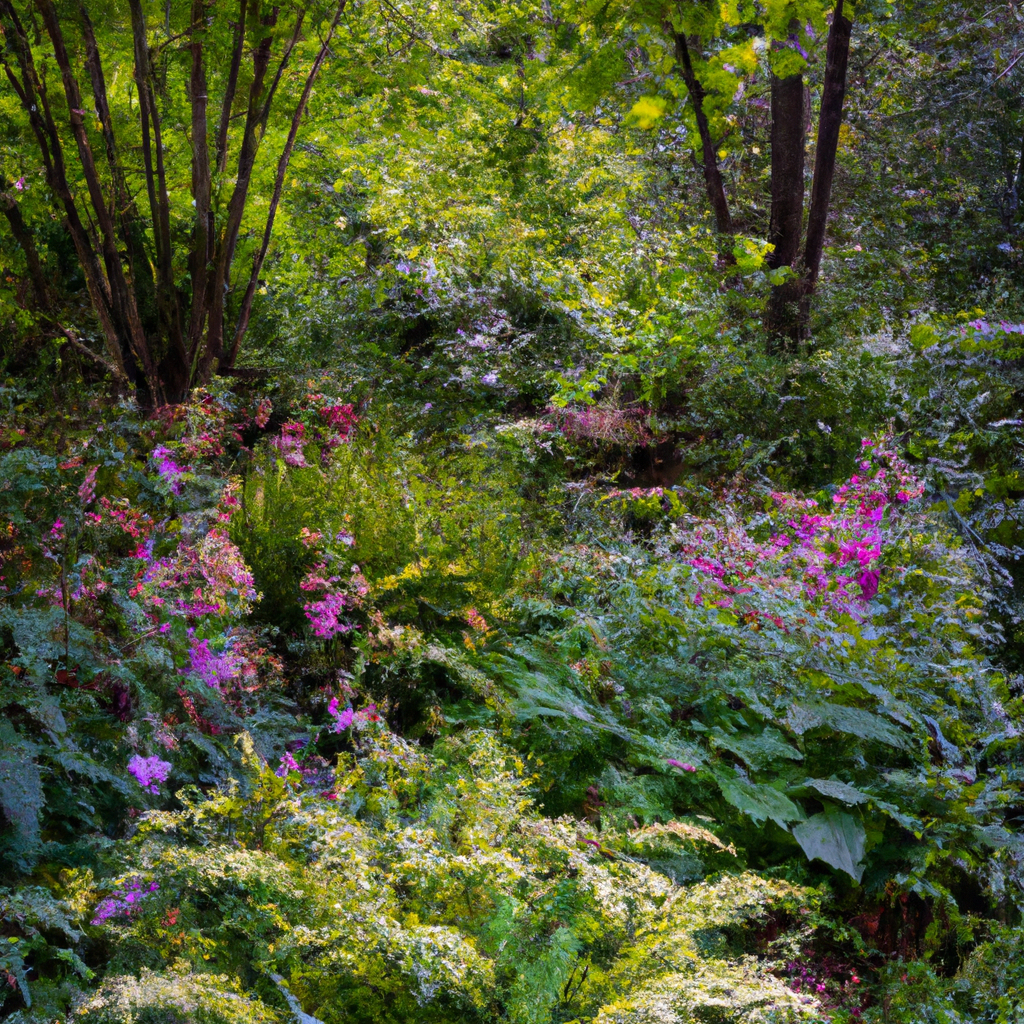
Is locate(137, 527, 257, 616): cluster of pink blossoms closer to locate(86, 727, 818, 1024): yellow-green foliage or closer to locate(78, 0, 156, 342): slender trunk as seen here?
locate(86, 727, 818, 1024): yellow-green foliage

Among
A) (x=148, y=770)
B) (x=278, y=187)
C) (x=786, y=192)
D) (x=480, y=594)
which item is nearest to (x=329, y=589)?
(x=480, y=594)

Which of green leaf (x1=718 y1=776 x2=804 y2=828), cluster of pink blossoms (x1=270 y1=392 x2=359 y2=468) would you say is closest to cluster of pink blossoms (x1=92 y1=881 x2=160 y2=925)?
green leaf (x1=718 y1=776 x2=804 y2=828)

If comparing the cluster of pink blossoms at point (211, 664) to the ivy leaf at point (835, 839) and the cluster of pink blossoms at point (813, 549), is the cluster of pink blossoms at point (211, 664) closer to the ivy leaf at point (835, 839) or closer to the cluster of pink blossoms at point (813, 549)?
the ivy leaf at point (835, 839)

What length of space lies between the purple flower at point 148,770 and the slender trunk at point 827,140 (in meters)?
6.05

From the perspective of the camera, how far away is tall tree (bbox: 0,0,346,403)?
3941mm

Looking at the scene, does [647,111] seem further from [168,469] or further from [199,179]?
[168,469]

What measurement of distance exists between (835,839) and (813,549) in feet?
5.40

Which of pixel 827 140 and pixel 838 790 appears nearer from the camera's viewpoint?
pixel 838 790

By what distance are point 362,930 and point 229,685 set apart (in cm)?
106

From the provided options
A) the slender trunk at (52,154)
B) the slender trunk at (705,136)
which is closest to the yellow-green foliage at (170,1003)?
the slender trunk at (52,154)

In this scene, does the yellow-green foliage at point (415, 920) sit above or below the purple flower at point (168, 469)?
below

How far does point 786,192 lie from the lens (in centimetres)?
715

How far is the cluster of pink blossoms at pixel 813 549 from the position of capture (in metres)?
3.60

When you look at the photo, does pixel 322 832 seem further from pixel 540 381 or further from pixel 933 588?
pixel 540 381
